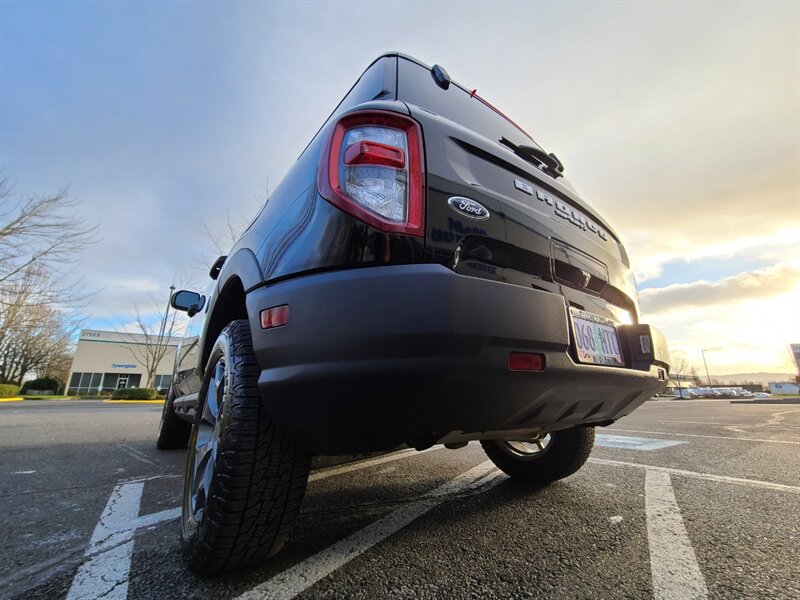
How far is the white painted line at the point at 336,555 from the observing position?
1.12m

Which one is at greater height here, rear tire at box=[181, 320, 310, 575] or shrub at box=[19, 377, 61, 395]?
shrub at box=[19, 377, 61, 395]

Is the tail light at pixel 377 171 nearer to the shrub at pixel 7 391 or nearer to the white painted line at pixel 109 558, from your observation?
the white painted line at pixel 109 558

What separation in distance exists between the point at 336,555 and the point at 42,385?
4055 cm

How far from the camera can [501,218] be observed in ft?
4.09

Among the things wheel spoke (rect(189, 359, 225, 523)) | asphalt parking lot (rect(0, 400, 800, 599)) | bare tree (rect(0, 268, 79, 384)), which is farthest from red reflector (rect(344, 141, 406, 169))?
bare tree (rect(0, 268, 79, 384))

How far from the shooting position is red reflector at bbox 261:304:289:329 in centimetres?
113

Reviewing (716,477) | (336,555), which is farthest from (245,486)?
(716,477)

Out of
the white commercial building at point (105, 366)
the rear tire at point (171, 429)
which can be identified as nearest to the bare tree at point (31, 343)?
the white commercial building at point (105, 366)

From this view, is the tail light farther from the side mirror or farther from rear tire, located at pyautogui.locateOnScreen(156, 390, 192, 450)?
rear tire, located at pyautogui.locateOnScreen(156, 390, 192, 450)

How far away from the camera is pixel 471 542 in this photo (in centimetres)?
148

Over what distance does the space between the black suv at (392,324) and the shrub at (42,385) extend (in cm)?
3902

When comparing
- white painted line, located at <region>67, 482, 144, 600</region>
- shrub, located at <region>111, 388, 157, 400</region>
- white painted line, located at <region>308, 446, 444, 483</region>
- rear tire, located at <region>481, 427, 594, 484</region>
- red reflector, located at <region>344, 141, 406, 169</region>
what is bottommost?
white painted line, located at <region>67, 482, 144, 600</region>

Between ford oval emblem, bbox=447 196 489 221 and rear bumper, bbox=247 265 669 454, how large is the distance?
23 centimetres

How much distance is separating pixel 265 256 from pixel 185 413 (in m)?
1.99
